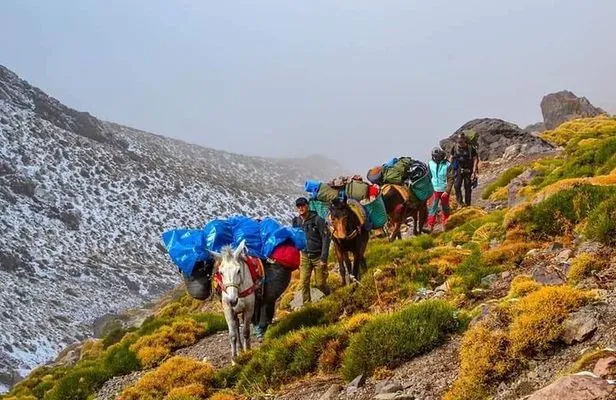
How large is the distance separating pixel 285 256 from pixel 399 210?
250 inches

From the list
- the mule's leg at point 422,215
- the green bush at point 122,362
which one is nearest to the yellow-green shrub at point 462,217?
the mule's leg at point 422,215

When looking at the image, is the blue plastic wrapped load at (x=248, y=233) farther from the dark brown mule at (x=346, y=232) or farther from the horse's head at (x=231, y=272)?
the dark brown mule at (x=346, y=232)

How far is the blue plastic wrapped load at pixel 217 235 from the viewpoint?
36.8 ft

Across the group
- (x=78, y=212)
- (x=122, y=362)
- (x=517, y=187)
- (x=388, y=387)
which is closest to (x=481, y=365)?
(x=388, y=387)

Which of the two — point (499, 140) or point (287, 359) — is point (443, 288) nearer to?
point (287, 359)

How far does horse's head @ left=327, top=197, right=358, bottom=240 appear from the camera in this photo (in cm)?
1216

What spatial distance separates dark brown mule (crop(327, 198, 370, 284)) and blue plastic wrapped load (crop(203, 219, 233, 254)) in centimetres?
217

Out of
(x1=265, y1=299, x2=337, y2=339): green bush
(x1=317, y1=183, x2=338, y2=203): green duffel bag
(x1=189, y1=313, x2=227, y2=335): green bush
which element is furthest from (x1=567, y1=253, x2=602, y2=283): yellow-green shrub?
(x1=189, y1=313, x2=227, y2=335): green bush

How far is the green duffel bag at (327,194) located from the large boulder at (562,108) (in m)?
45.2

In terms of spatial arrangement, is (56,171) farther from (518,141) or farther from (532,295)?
(532,295)

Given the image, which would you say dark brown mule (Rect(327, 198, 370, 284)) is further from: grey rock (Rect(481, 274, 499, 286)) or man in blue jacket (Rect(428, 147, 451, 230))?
man in blue jacket (Rect(428, 147, 451, 230))

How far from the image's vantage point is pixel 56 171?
68875 mm

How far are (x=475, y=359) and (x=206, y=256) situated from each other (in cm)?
645

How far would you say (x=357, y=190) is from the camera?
14.2 m
